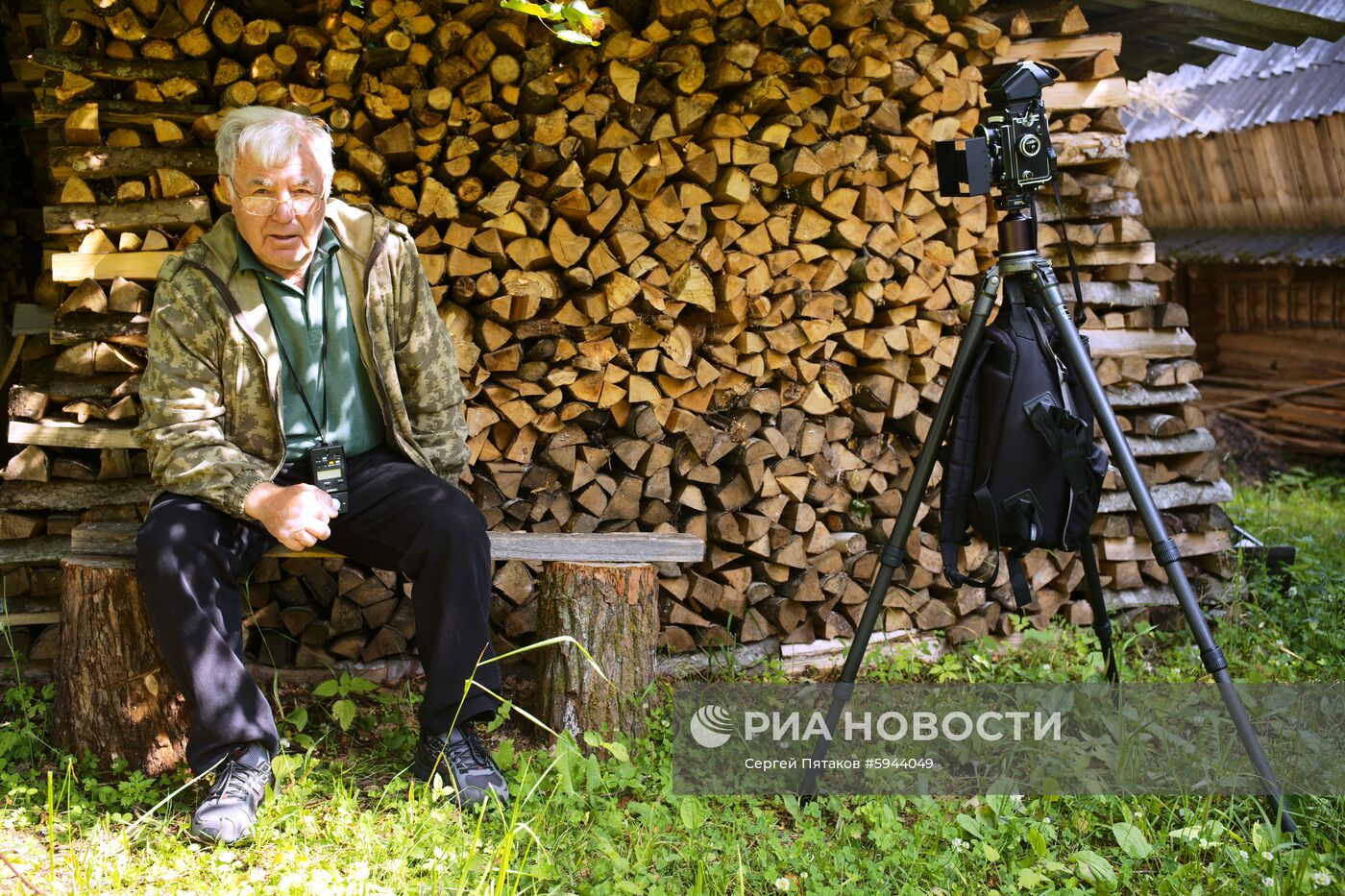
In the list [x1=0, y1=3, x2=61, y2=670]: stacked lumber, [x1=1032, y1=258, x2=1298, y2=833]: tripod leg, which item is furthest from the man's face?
[x1=1032, y1=258, x2=1298, y2=833]: tripod leg

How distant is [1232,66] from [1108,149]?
6.45 m

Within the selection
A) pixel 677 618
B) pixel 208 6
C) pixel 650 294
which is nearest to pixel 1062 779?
pixel 677 618

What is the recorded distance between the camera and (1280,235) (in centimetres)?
830

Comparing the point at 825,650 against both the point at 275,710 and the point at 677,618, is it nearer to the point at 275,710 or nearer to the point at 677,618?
the point at 677,618

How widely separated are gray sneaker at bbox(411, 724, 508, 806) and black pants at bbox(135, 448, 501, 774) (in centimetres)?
4

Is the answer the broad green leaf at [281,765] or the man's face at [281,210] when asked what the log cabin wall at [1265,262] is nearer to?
the man's face at [281,210]

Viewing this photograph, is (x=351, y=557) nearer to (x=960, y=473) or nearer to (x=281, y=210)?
(x=281, y=210)

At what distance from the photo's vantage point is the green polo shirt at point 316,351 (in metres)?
2.94

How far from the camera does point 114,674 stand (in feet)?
9.18

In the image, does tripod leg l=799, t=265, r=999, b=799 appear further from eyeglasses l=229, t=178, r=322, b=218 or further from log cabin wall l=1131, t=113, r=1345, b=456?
log cabin wall l=1131, t=113, r=1345, b=456

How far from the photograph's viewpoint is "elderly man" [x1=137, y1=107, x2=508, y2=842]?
2592 millimetres

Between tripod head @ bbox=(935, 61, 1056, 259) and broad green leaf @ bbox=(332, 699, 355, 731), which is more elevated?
tripod head @ bbox=(935, 61, 1056, 259)

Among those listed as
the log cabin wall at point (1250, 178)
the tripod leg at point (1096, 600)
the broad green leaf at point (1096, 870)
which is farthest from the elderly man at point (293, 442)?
the log cabin wall at point (1250, 178)

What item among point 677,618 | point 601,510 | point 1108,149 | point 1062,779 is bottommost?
point 1062,779
